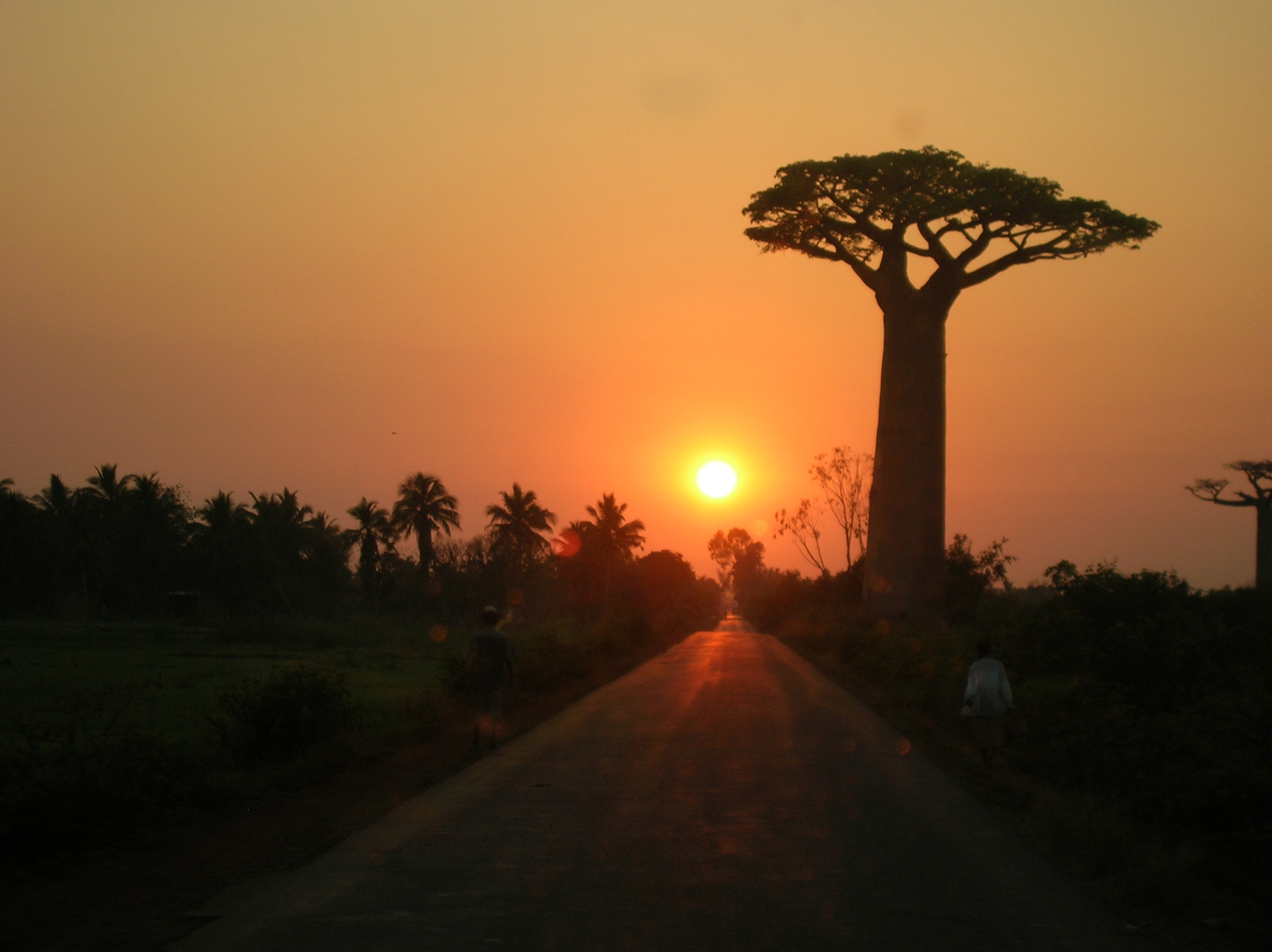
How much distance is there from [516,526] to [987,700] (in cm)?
6413

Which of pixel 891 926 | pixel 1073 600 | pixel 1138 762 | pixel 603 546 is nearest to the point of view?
pixel 891 926

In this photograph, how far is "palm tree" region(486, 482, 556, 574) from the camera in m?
74.5

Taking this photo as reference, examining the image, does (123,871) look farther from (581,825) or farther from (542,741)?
(542,741)

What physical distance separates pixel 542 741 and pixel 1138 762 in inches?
258

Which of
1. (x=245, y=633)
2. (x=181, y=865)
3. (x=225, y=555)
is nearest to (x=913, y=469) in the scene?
A: (x=181, y=865)

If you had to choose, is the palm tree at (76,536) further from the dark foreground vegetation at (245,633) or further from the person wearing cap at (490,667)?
the person wearing cap at (490,667)

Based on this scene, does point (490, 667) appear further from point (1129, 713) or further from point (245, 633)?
point (245, 633)

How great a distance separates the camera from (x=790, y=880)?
20.2ft

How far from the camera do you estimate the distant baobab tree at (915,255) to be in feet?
90.6

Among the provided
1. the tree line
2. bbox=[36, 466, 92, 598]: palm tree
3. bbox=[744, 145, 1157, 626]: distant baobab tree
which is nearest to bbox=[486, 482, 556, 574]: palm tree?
the tree line

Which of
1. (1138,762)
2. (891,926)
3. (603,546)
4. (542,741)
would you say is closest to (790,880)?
(891,926)

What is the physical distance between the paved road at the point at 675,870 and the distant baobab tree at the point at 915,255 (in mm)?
18474

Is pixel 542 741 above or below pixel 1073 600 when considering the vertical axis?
below

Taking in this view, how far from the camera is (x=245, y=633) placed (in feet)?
143
